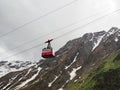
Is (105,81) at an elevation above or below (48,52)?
below

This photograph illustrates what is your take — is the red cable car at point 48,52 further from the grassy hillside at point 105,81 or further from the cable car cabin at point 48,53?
the grassy hillside at point 105,81

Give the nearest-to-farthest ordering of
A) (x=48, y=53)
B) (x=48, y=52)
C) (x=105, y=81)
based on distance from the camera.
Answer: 1. (x=48, y=53)
2. (x=48, y=52)
3. (x=105, y=81)

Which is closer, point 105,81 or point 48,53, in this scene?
point 48,53

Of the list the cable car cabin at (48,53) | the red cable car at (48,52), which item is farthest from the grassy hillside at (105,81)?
the cable car cabin at (48,53)

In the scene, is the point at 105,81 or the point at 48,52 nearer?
the point at 48,52

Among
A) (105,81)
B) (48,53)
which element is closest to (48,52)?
(48,53)

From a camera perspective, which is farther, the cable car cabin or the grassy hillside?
the grassy hillside

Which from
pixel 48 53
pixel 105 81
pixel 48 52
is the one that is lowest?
pixel 105 81

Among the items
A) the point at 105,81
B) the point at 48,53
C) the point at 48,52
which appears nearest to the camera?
the point at 48,53

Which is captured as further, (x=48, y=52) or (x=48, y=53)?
(x=48, y=52)

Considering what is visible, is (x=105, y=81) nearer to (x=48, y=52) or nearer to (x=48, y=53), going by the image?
(x=48, y=52)

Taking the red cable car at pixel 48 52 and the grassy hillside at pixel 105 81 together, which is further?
the grassy hillside at pixel 105 81

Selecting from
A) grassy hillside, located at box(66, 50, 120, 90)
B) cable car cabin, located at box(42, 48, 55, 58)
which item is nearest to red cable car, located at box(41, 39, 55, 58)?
cable car cabin, located at box(42, 48, 55, 58)

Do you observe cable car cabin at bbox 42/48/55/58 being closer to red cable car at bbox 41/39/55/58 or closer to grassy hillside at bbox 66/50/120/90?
red cable car at bbox 41/39/55/58
